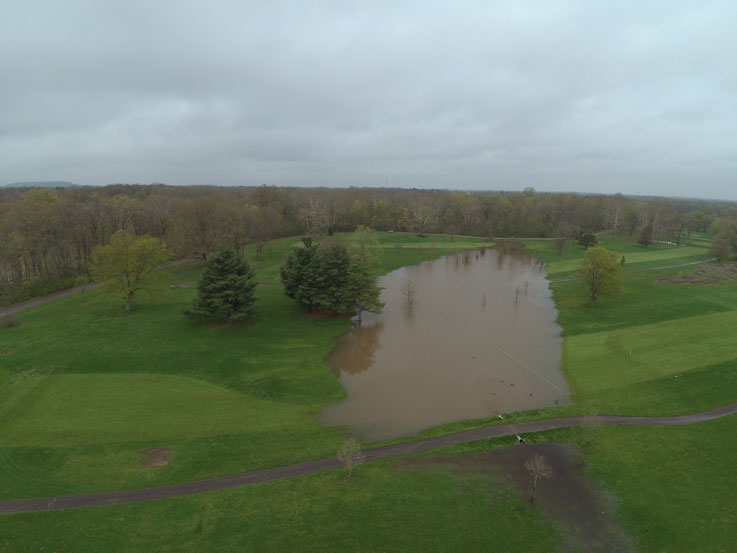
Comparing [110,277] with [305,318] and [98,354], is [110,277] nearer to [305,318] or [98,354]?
[98,354]

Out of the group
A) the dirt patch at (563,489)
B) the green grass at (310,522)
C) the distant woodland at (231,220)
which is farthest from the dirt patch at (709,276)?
the green grass at (310,522)

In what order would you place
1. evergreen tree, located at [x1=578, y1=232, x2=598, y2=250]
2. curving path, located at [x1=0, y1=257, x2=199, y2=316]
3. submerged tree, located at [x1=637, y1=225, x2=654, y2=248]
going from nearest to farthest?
1. curving path, located at [x1=0, y1=257, x2=199, y2=316]
2. evergreen tree, located at [x1=578, y1=232, x2=598, y2=250]
3. submerged tree, located at [x1=637, y1=225, x2=654, y2=248]

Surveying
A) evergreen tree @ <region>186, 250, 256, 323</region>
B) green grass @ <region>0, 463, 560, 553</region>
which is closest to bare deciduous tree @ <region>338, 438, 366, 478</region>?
green grass @ <region>0, 463, 560, 553</region>

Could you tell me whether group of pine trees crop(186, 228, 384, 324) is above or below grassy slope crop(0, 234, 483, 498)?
above

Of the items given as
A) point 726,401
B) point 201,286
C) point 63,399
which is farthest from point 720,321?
point 63,399

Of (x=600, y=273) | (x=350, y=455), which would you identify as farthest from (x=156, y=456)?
(x=600, y=273)

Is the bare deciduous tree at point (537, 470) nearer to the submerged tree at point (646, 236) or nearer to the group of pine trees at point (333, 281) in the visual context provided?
the group of pine trees at point (333, 281)

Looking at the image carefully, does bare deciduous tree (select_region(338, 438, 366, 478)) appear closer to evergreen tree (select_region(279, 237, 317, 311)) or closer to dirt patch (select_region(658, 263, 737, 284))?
evergreen tree (select_region(279, 237, 317, 311))
